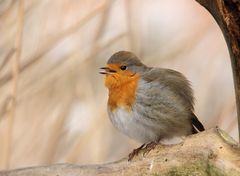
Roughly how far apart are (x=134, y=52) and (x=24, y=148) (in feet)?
2.08

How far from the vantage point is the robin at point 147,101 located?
101 inches

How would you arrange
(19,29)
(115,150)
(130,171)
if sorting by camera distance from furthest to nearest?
1. (115,150)
2. (19,29)
3. (130,171)

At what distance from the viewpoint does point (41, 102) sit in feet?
9.37

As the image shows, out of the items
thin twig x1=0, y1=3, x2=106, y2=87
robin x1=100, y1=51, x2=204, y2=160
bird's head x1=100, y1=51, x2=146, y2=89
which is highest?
thin twig x1=0, y1=3, x2=106, y2=87

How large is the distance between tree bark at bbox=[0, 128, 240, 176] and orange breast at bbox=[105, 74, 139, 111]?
0.68 m

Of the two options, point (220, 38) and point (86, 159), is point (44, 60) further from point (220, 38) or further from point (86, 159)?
point (220, 38)

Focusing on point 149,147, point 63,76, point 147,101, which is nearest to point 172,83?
point 147,101

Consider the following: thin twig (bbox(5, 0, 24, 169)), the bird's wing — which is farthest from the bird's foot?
thin twig (bbox(5, 0, 24, 169))

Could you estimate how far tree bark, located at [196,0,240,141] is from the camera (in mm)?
1841

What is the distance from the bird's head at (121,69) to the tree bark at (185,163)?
784 millimetres

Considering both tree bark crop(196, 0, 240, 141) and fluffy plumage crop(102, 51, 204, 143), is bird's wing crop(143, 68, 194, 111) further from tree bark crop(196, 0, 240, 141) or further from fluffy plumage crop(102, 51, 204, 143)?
tree bark crop(196, 0, 240, 141)

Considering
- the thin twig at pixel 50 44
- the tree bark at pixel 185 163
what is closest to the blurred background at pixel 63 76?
the thin twig at pixel 50 44

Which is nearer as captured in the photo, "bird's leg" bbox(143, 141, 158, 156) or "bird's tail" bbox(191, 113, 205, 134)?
"bird's leg" bbox(143, 141, 158, 156)

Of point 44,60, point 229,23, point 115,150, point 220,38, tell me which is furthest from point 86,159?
point 229,23
